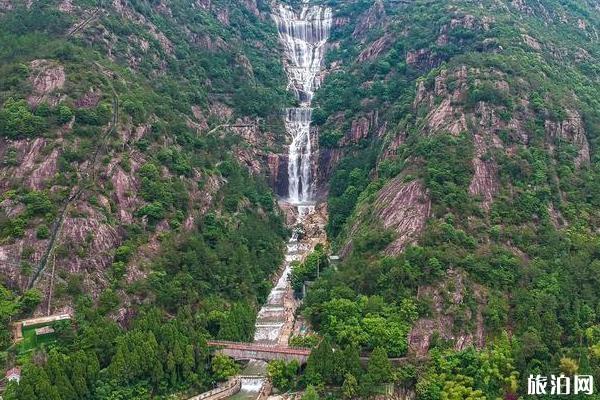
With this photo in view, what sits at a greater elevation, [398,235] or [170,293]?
[398,235]

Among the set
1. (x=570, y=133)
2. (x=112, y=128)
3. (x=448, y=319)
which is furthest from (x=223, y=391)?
(x=570, y=133)

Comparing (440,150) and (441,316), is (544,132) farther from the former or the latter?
(441,316)

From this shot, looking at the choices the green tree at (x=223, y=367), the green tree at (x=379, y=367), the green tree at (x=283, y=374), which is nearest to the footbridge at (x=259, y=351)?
the green tree at (x=223, y=367)

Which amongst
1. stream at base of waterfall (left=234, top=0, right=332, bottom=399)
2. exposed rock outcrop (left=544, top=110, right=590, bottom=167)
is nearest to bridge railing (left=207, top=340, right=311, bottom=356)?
stream at base of waterfall (left=234, top=0, right=332, bottom=399)

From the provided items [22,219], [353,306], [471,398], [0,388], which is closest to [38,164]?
[22,219]

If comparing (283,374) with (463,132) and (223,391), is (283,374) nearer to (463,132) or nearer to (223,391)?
(223,391)

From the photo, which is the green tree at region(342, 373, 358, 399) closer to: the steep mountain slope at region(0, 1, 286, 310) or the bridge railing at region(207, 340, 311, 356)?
the bridge railing at region(207, 340, 311, 356)

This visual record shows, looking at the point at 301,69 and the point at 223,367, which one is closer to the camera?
the point at 223,367
